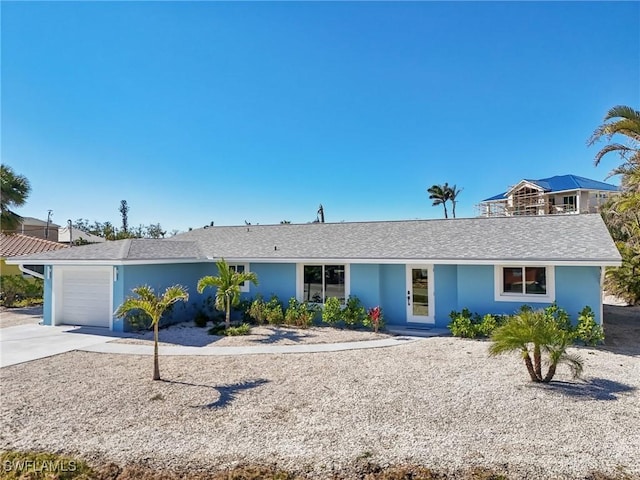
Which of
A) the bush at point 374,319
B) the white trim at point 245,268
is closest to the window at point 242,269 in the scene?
the white trim at point 245,268

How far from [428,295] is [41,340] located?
14.1m

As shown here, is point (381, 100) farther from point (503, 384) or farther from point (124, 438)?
point (124, 438)

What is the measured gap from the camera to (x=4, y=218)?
20109 millimetres

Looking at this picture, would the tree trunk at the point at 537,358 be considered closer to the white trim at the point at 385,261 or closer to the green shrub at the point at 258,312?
the white trim at the point at 385,261

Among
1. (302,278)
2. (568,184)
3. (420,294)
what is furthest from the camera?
(568,184)

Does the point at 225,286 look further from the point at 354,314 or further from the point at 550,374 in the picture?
the point at 550,374

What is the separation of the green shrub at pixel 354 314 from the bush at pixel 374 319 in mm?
253

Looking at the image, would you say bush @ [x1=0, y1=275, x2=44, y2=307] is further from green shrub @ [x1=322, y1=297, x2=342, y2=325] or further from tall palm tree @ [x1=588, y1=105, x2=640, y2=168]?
tall palm tree @ [x1=588, y1=105, x2=640, y2=168]

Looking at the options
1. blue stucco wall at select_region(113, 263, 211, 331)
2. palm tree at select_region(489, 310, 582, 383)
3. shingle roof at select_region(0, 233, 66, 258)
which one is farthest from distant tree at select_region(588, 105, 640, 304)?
shingle roof at select_region(0, 233, 66, 258)

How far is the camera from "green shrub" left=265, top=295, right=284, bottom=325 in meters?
15.4

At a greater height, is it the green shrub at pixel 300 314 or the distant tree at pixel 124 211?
the distant tree at pixel 124 211

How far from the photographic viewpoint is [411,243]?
15.6 metres

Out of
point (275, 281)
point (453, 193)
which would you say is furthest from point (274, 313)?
point (453, 193)

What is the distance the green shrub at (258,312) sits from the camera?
15.6m
